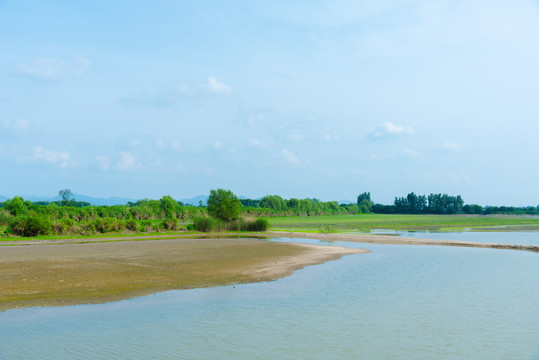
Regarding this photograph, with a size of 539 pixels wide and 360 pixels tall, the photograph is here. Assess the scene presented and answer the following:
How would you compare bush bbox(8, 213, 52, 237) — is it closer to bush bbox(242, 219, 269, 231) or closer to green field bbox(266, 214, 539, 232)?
bush bbox(242, 219, 269, 231)

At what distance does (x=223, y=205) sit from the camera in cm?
5128

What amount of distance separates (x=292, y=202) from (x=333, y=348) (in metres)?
143

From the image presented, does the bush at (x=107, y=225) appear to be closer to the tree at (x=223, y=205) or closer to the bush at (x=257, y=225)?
the tree at (x=223, y=205)

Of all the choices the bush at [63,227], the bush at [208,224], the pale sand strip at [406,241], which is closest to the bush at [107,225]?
the bush at [63,227]

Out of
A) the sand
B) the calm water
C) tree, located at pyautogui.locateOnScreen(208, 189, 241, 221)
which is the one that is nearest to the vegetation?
tree, located at pyautogui.locateOnScreen(208, 189, 241, 221)

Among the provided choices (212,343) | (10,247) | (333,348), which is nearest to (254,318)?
(212,343)

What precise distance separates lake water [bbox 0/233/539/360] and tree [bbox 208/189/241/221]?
32.7 m

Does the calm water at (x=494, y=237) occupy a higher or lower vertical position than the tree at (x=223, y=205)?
lower

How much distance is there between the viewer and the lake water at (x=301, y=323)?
987 cm

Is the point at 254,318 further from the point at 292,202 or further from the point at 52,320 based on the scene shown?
the point at 292,202

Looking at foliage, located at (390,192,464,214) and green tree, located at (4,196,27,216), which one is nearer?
green tree, located at (4,196,27,216)

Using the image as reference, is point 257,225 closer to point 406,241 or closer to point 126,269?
point 406,241

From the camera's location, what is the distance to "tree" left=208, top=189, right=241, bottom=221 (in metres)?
51.2

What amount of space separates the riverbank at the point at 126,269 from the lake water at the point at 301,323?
1.22 metres
